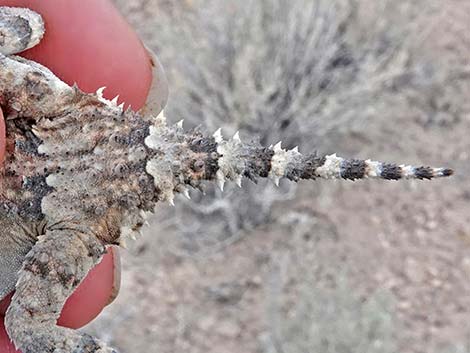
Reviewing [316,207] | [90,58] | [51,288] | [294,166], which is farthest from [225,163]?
[316,207]

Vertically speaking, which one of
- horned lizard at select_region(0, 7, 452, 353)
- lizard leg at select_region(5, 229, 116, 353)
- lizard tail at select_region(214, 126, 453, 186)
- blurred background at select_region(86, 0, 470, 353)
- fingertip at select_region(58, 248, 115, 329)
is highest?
lizard tail at select_region(214, 126, 453, 186)

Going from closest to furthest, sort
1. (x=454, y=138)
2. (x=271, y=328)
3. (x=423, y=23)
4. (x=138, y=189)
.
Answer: (x=138, y=189) < (x=271, y=328) < (x=454, y=138) < (x=423, y=23)

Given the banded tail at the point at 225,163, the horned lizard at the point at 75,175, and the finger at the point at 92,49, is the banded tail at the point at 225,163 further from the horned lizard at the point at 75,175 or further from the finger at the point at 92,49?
the finger at the point at 92,49

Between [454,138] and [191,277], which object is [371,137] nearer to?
[454,138]

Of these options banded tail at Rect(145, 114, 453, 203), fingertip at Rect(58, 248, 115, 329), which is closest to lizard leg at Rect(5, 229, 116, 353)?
banded tail at Rect(145, 114, 453, 203)

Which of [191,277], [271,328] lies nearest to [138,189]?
[271,328]

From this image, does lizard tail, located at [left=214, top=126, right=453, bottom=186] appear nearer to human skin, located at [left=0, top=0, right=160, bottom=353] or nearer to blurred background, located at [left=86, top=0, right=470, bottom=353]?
human skin, located at [left=0, top=0, right=160, bottom=353]
